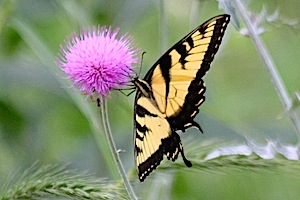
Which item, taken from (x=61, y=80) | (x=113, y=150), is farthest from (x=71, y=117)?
(x=113, y=150)

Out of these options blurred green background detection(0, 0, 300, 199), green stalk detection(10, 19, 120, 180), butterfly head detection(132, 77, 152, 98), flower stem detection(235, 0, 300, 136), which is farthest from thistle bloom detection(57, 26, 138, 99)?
blurred green background detection(0, 0, 300, 199)

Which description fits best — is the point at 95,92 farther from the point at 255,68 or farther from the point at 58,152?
the point at 255,68

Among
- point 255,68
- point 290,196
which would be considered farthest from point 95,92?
point 255,68

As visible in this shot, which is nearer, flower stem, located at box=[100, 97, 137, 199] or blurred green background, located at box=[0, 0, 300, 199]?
flower stem, located at box=[100, 97, 137, 199]

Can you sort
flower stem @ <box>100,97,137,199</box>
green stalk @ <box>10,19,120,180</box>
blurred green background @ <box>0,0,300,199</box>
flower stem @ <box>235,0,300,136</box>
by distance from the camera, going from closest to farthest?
1. flower stem @ <box>100,97,137,199</box>
2. flower stem @ <box>235,0,300,136</box>
3. green stalk @ <box>10,19,120,180</box>
4. blurred green background @ <box>0,0,300,199</box>

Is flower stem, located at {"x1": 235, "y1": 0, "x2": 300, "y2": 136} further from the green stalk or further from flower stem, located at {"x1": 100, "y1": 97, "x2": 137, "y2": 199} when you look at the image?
the green stalk

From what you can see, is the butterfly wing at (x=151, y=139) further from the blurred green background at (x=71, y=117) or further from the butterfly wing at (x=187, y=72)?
the blurred green background at (x=71, y=117)

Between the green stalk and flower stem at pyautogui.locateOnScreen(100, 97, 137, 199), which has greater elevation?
the green stalk
